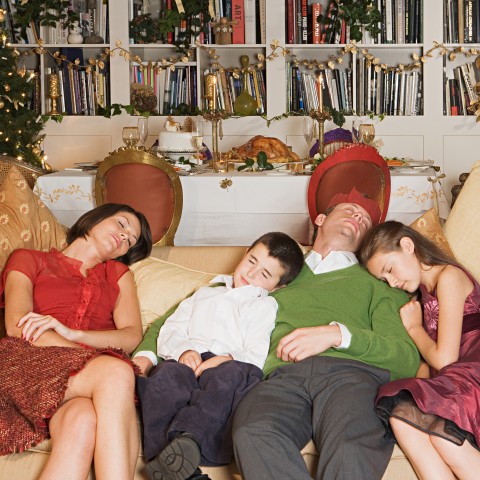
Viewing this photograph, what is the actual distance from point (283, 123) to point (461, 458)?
378 cm

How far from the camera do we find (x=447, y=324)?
7.25 ft

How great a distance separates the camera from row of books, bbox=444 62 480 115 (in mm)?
5395

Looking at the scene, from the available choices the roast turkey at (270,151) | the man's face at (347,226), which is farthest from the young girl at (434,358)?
the roast turkey at (270,151)

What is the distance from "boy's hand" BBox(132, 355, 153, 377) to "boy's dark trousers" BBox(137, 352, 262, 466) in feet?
0.22

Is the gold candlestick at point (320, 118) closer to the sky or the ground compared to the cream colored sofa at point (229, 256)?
closer to the sky

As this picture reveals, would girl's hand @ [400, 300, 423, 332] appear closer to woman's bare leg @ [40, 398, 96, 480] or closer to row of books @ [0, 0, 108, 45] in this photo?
woman's bare leg @ [40, 398, 96, 480]

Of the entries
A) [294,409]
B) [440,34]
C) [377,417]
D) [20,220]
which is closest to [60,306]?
[20,220]

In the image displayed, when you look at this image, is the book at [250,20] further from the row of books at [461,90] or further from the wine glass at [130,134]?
the wine glass at [130,134]

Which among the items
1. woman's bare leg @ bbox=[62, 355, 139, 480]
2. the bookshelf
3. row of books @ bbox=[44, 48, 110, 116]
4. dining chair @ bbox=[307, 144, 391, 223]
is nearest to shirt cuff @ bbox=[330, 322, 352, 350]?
woman's bare leg @ bbox=[62, 355, 139, 480]

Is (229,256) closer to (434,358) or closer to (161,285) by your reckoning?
(161,285)

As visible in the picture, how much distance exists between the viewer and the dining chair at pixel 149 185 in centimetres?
338

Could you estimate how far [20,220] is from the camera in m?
2.66

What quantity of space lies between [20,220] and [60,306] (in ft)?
1.22

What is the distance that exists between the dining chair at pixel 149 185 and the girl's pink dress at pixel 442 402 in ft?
5.07
